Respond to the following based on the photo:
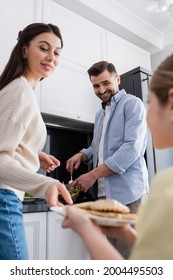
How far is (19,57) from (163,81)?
2.05 ft

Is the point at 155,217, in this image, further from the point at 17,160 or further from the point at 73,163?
the point at 73,163

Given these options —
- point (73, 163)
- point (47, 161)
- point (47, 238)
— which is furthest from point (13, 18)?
point (47, 238)

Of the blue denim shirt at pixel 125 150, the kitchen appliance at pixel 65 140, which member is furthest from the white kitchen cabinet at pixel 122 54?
the blue denim shirt at pixel 125 150

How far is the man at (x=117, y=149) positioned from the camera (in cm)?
139

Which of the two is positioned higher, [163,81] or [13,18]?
[13,18]

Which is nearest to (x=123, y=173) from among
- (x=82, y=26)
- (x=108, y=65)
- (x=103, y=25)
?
(x=108, y=65)

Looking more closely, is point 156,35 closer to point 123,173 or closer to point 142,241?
point 123,173

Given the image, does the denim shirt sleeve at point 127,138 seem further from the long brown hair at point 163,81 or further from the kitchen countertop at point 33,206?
the long brown hair at point 163,81

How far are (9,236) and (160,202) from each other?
54 cm

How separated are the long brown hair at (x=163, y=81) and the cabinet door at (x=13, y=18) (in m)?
1.27

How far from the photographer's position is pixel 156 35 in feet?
8.96

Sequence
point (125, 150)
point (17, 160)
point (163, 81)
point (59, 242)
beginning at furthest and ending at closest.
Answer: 1. point (59, 242)
2. point (125, 150)
3. point (17, 160)
4. point (163, 81)

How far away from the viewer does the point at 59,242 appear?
1.70 meters

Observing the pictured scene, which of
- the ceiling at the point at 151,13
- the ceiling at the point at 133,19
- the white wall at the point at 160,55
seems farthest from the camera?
the white wall at the point at 160,55
